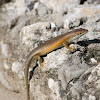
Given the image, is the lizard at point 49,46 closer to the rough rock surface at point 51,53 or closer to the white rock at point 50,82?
the rough rock surface at point 51,53

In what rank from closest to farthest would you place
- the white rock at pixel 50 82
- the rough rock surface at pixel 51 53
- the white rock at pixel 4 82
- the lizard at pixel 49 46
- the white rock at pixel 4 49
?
the rough rock surface at pixel 51 53, the white rock at pixel 50 82, the lizard at pixel 49 46, the white rock at pixel 4 82, the white rock at pixel 4 49

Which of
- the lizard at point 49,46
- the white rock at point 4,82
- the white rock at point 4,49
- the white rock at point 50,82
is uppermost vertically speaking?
the lizard at point 49,46

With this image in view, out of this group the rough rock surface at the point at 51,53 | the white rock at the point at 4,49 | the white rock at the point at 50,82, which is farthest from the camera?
the white rock at the point at 4,49

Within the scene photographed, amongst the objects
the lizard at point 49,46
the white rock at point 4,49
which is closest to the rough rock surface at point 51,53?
the white rock at point 4,49

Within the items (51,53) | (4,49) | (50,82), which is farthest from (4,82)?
(50,82)

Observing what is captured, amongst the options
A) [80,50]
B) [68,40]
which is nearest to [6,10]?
[68,40]

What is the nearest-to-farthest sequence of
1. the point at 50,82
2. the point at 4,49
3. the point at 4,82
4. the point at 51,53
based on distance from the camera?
1. the point at 50,82
2. the point at 51,53
3. the point at 4,82
4. the point at 4,49

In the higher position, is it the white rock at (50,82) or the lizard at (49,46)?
the lizard at (49,46)

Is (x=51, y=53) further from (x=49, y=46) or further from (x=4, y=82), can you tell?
(x=4, y=82)

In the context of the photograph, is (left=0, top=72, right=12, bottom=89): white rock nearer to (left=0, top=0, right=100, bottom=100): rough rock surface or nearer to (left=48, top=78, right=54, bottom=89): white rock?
(left=0, top=0, right=100, bottom=100): rough rock surface

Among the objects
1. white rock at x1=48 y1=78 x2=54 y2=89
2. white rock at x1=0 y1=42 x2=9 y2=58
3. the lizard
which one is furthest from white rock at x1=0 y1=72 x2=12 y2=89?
white rock at x1=48 y1=78 x2=54 y2=89
